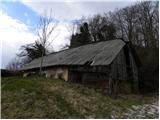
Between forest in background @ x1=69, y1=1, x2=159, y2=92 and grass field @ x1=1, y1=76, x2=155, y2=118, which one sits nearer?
grass field @ x1=1, y1=76, x2=155, y2=118

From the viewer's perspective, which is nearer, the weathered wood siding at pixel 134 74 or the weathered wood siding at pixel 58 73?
the weathered wood siding at pixel 134 74

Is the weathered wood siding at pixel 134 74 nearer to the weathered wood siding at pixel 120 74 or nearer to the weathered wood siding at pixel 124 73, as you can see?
the weathered wood siding at pixel 124 73

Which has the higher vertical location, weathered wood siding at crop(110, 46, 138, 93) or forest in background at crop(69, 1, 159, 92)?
forest in background at crop(69, 1, 159, 92)

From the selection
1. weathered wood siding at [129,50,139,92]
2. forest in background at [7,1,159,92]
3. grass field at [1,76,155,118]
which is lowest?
grass field at [1,76,155,118]

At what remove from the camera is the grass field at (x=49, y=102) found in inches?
420

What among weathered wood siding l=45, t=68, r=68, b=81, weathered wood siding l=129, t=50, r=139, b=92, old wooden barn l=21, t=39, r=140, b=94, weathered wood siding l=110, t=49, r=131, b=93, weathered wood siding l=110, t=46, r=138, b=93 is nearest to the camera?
old wooden barn l=21, t=39, r=140, b=94

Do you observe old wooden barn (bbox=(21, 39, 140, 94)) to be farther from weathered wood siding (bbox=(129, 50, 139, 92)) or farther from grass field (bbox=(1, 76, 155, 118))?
grass field (bbox=(1, 76, 155, 118))

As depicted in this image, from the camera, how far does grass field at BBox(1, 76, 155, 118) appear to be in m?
10.7

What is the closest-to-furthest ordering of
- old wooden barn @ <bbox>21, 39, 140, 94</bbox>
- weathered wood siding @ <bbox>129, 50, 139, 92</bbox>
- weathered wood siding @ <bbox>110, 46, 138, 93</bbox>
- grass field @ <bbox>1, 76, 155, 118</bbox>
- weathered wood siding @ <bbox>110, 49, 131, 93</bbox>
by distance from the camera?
grass field @ <bbox>1, 76, 155, 118</bbox>
old wooden barn @ <bbox>21, 39, 140, 94</bbox>
weathered wood siding @ <bbox>110, 49, 131, 93</bbox>
weathered wood siding @ <bbox>110, 46, 138, 93</bbox>
weathered wood siding @ <bbox>129, 50, 139, 92</bbox>

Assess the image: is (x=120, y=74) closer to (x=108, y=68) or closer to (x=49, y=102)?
(x=108, y=68)

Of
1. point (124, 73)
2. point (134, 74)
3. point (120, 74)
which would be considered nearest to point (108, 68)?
point (120, 74)

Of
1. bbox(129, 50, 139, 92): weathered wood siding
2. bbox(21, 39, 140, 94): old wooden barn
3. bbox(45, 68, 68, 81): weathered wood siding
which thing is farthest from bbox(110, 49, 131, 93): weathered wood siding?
bbox(45, 68, 68, 81): weathered wood siding

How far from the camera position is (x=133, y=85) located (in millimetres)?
21578

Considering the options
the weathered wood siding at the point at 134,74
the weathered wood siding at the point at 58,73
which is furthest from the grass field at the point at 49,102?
the weathered wood siding at the point at 134,74
